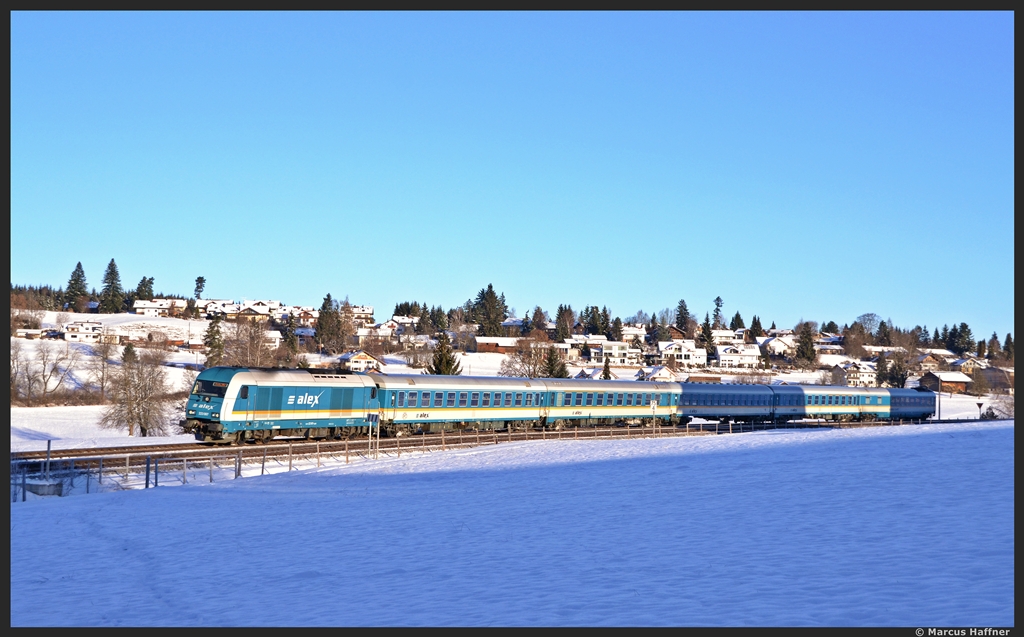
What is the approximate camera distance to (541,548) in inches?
712

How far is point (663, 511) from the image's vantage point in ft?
72.3

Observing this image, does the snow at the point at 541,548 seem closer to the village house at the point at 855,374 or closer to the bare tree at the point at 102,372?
the bare tree at the point at 102,372

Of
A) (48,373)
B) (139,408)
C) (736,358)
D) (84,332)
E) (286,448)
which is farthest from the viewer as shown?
(736,358)

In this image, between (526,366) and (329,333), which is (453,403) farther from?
(329,333)

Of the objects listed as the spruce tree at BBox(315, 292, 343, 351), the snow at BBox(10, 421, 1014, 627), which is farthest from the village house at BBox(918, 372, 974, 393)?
the snow at BBox(10, 421, 1014, 627)

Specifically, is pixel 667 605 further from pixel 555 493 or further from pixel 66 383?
pixel 66 383

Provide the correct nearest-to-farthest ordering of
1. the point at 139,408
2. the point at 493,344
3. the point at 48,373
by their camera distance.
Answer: the point at 139,408 → the point at 48,373 → the point at 493,344

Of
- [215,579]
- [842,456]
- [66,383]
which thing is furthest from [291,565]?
[66,383]

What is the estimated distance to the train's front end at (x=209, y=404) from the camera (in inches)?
1396

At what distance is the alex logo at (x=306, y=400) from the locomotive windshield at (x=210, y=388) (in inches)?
120

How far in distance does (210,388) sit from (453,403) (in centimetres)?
1380

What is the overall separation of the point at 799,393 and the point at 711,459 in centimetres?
3675

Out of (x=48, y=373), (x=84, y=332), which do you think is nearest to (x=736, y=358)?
(x=84, y=332)

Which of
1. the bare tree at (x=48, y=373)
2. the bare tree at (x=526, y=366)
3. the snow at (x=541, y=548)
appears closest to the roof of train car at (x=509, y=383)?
the snow at (x=541, y=548)
